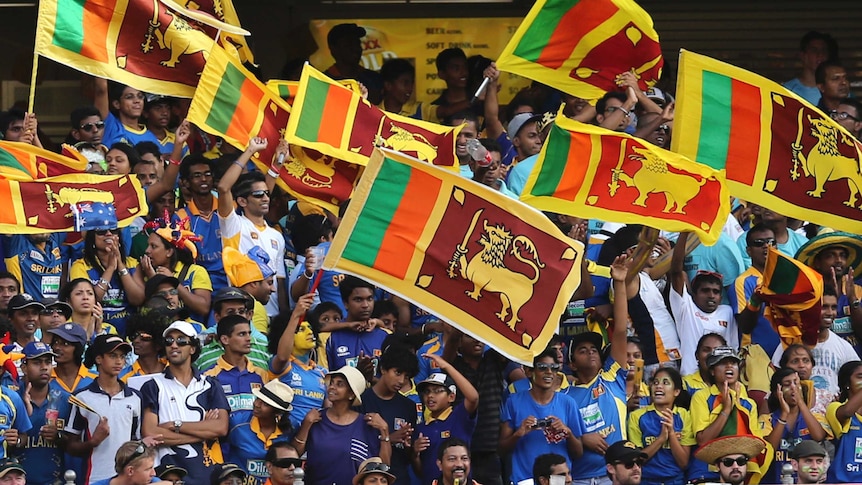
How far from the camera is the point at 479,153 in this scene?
581 inches

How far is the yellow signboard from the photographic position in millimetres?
19094

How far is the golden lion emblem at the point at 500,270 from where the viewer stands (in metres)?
11.7

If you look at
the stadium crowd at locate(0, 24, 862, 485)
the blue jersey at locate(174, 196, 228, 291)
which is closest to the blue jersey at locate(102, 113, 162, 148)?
the stadium crowd at locate(0, 24, 862, 485)

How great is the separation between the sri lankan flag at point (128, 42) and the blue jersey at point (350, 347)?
2.35m

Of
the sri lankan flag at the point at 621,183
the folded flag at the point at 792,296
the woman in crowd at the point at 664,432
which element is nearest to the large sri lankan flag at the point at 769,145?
the sri lankan flag at the point at 621,183

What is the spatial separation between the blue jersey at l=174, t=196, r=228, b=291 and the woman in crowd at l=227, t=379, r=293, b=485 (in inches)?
75.3

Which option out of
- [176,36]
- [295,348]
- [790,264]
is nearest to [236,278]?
[295,348]

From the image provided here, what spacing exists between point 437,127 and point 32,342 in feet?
13.2

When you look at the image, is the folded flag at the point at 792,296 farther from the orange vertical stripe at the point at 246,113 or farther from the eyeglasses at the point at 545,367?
the orange vertical stripe at the point at 246,113

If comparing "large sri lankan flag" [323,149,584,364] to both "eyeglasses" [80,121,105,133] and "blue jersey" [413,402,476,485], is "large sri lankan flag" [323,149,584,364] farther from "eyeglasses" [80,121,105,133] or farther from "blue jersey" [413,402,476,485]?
"eyeglasses" [80,121,105,133]

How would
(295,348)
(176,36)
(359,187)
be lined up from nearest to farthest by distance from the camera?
(359,187), (295,348), (176,36)

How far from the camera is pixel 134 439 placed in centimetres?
1199

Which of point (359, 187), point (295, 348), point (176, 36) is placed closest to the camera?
point (359, 187)

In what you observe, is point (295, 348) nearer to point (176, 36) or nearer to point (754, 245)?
point (176, 36)
